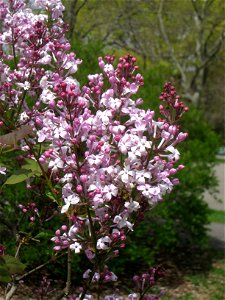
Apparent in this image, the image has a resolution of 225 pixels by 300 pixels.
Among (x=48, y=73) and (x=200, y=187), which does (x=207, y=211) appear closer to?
(x=200, y=187)

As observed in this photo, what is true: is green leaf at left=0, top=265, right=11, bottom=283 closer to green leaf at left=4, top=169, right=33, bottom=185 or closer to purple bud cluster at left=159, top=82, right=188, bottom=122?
green leaf at left=4, top=169, right=33, bottom=185

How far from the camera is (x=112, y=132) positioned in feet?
6.93

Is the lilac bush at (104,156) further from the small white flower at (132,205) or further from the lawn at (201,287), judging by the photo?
the lawn at (201,287)

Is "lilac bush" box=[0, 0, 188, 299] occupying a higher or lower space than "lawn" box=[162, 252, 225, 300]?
higher

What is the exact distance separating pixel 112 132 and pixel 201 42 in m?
20.5

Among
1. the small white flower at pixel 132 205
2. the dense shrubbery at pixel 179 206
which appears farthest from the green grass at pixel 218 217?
the small white flower at pixel 132 205

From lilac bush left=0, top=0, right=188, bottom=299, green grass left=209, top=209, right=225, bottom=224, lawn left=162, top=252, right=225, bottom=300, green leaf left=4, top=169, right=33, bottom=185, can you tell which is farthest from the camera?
green grass left=209, top=209, right=225, bottom=224

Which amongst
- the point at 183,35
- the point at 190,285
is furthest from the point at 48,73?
the point at 183,35

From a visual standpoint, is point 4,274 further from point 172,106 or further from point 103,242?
point 172,106

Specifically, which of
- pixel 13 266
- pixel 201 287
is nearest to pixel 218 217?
pixel 201 287

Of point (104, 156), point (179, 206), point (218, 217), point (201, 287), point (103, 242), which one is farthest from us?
point (218, 217)

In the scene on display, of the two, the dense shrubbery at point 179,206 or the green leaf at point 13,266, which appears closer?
the green leaf at point 13,266

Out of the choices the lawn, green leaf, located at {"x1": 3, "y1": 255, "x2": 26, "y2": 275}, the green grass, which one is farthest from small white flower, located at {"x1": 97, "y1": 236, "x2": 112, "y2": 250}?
the green grass

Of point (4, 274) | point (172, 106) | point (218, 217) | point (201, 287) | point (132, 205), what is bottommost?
point (201, 287)
